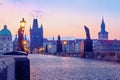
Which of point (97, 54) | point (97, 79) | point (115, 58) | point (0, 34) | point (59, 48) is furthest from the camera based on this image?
point (0, 34)

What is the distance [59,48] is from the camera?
104 metres

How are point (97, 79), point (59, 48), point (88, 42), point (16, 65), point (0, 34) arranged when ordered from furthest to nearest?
point (0, 34)
point (59, 48)
point (88, 42)
point (97, 79)
point (16, 65)

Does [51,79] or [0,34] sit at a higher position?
[0,34]

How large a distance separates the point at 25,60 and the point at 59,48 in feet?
310

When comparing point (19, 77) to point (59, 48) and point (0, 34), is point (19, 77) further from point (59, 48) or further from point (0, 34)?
point (0, 34)

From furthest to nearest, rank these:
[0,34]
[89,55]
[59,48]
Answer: [0,34] → [59,48] → [89,55]

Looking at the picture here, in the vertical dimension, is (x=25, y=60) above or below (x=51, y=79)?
above

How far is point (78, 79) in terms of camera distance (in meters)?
16.3

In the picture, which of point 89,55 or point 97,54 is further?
point 89,55

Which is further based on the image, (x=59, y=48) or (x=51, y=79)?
(x=59, y=48)

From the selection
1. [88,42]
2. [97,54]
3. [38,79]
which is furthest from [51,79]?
[88,42]

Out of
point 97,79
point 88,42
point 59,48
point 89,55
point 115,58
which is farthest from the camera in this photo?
point 59,48

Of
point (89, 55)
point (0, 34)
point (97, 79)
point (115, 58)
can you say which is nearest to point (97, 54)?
point (89, 55)

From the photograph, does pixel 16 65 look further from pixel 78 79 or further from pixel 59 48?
pixel 59 48
